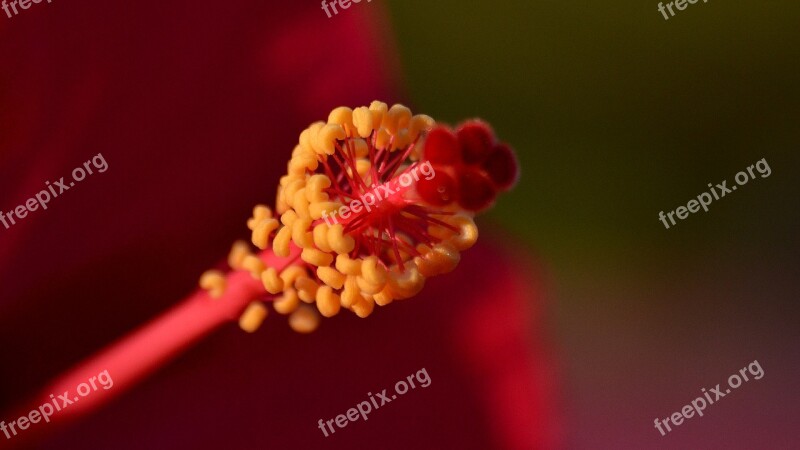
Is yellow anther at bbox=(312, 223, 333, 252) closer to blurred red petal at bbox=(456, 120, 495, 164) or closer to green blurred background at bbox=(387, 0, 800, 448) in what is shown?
blurred red petal at bbox=(456, 120, 495, 164)

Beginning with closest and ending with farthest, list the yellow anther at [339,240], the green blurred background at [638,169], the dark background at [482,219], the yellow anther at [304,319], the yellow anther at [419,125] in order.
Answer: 1. the yellow anther at [339,240]
2. the yellow anther at [419,125]
3. the dark background at [482,219]
4. the yellow anther at [304,319]
5. the green blurred background at [638,169]

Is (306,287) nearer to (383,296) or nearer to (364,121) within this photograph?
(383,296)

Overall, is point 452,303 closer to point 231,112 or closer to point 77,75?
point 231,112

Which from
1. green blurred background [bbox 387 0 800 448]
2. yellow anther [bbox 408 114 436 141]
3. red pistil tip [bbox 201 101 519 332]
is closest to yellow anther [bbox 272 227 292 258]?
red pistil tip [bbox 201 101 519 332]

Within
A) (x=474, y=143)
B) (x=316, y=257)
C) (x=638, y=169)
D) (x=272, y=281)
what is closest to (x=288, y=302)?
(x=272, y=281)

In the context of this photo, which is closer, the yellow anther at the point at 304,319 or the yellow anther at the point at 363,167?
the yellow anther at the point at 363,167

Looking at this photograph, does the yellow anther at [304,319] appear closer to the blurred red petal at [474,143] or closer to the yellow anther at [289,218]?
the yellow anther at [289,218]

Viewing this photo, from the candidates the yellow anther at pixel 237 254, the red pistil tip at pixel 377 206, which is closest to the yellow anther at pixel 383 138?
the red pistil tip at pixel 377 206
